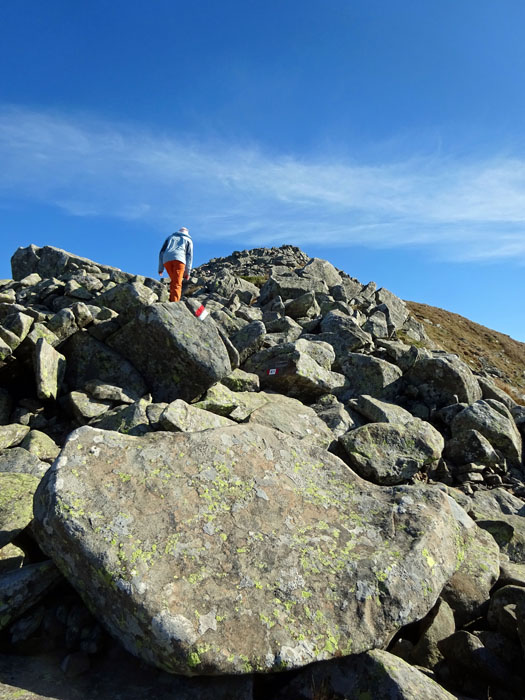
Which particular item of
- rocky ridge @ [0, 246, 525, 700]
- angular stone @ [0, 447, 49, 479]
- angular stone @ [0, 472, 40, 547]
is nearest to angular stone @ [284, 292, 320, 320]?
rocky ridge @ [0, 246, 525, 700]

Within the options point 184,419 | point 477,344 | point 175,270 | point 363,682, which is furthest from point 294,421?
point 477,344

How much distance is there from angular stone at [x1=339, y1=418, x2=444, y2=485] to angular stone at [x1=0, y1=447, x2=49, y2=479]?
7.69 metres

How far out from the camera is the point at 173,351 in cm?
1345

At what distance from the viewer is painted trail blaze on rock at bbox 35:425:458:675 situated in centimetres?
517

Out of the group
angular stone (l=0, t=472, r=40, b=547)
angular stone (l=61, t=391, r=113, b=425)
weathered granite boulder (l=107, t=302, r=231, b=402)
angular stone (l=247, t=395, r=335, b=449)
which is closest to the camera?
angular stone (l=0, t=472, r=40, b=547)

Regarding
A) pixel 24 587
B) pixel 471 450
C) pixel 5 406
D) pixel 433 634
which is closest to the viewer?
pixel 24 587

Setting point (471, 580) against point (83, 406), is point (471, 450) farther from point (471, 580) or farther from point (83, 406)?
point (83, 406)

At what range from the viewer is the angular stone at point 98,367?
44.9ft

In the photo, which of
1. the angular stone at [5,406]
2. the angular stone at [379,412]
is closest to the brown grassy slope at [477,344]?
the angular stone at [379,412]

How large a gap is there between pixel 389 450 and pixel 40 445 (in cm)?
948

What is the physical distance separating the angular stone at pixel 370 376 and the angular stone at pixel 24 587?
14.1 meters

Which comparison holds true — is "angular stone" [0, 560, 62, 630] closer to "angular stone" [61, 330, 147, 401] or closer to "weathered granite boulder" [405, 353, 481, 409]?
"angular stone" [61, 330, 147, 401]

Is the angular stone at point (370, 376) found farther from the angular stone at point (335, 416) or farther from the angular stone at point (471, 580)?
the angular stone at point (471, 580)

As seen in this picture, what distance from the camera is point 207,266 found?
83500 millimetres
